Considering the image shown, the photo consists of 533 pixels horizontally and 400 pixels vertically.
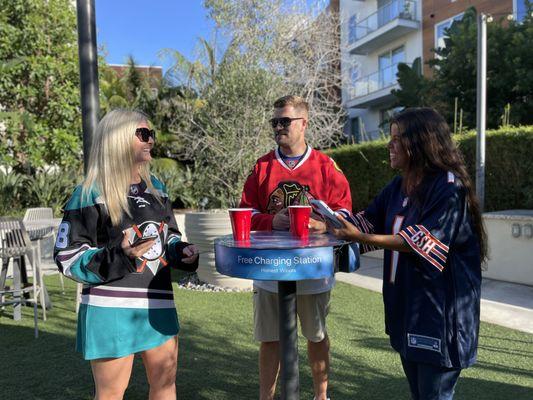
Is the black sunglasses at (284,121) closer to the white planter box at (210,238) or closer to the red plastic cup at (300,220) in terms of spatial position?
the red plastic cup at (300,220)

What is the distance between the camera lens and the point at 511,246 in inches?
289

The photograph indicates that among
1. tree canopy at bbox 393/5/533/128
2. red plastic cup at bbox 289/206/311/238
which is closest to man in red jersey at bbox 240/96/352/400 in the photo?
red plastic cup at bbox 289/206/311/238

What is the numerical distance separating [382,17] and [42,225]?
20.5 metres

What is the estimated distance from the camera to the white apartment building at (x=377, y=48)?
2159cm

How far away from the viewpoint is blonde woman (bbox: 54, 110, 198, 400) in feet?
6.64

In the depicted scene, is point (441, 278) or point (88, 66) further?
point (88, 66)

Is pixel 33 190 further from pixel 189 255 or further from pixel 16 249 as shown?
pixel 189 255

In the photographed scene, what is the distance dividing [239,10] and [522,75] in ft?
25.2

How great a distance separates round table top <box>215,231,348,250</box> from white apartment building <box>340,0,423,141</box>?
740 inches

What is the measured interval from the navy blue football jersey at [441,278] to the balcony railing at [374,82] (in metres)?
21.3

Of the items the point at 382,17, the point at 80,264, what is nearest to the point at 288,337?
the point at 80,264

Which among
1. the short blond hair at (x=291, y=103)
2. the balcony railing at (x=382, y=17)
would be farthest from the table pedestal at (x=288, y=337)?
the balcony railing at (x=382, y=17)

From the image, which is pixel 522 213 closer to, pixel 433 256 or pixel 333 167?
pixel 333 167

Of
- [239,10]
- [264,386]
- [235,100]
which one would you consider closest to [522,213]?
[235,100]
